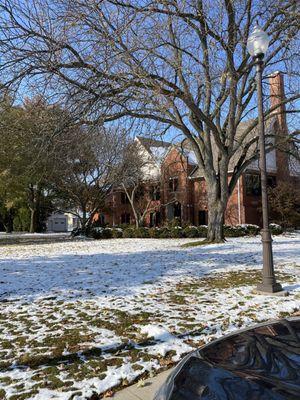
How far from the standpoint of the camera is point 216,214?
18016 mm

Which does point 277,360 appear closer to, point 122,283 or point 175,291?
point 175,291

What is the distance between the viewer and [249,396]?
1.93 metres

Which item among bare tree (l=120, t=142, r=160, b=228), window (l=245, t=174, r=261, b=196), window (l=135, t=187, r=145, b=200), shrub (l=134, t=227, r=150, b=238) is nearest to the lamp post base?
shrub (l=134, t=227, r=150, b=238)

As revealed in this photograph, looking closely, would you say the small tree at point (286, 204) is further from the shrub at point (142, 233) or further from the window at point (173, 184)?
the window at point (173, 184)

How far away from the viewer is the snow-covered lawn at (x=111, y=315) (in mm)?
4102

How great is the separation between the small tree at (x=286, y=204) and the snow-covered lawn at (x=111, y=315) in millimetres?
17613

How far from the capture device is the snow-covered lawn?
410 cm

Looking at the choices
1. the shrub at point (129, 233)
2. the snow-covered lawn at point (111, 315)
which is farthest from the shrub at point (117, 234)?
the snow-covered lawn at point (111, 315)

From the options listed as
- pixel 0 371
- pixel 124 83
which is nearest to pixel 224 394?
pixel 0 371

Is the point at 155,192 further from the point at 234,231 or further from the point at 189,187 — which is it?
the point at 234,231

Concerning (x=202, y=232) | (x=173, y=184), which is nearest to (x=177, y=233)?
(x=202, y=232)

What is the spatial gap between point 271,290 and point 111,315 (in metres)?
3.22

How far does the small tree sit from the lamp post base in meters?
21.8

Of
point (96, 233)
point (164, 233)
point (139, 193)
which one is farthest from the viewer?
point (139, 193)
